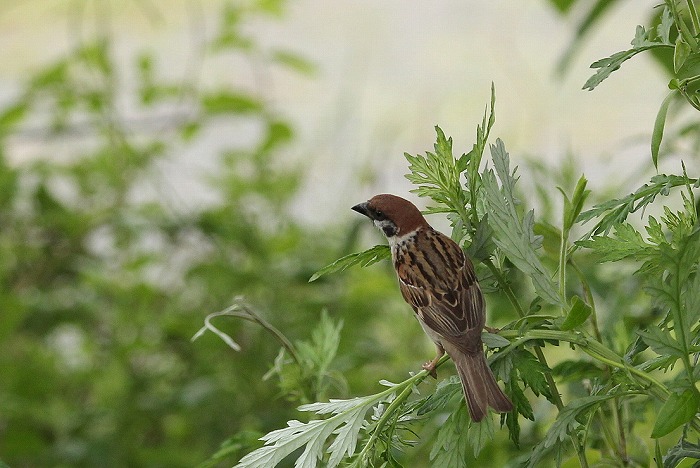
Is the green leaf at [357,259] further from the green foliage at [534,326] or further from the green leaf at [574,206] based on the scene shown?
the green leaf at [574,206]

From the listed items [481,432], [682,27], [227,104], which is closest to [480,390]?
[481,432]

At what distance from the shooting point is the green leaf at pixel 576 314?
17.6 inches

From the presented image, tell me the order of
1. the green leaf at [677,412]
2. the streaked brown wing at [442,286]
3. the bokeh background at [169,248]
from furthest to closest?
the bokeh background at [169,248]
the streaked brown wing at [442,286]
the green leaf at [677,412]

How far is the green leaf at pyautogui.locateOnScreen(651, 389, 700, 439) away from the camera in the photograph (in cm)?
42

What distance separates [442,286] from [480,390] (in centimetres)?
13

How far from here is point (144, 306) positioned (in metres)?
1.76

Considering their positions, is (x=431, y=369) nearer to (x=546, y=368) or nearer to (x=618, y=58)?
(x=546, y=368)

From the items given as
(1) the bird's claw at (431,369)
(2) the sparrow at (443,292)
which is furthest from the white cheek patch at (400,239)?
(1) the bird's claw at (431,369)

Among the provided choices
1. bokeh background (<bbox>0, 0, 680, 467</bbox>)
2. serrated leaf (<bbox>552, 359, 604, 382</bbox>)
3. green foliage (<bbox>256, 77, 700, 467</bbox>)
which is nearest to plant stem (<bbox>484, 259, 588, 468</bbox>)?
green foliage (<bbox>256, 77, 700, 467</bbox>)

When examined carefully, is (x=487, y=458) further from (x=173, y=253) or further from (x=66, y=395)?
(x=66, y=395)

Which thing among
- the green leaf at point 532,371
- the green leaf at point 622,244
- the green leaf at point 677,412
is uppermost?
the green leaf at point 622,244

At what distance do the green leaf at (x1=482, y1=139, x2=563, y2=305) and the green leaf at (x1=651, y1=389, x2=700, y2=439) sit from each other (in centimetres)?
9

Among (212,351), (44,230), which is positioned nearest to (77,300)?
(44,230)

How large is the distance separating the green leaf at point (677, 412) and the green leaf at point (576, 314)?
6 centimetres
